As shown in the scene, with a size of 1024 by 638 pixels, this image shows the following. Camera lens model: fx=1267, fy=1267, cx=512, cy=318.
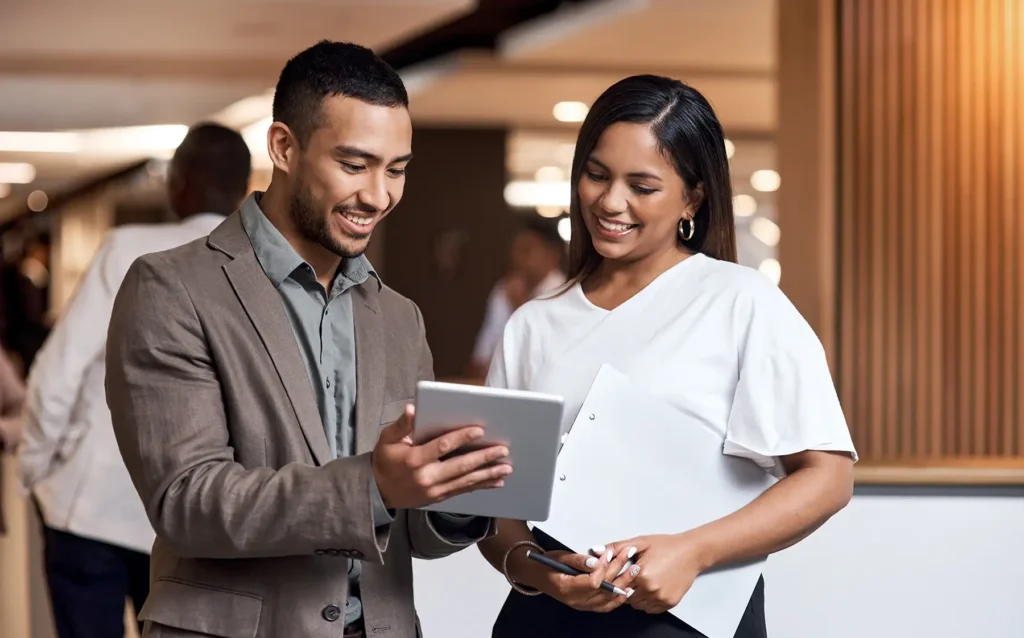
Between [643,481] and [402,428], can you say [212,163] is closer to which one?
[643,481]

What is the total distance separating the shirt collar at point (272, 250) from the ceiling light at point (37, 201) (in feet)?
64.5

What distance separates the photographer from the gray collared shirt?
5.27 ft

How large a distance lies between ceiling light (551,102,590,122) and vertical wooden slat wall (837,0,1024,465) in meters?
6.73

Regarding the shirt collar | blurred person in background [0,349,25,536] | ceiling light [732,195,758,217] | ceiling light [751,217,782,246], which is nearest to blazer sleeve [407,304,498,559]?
the shirt collar

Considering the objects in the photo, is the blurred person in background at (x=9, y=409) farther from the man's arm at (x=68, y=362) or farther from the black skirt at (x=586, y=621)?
the black skirt at (x=586, y=621)

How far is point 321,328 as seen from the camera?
64.6 inches

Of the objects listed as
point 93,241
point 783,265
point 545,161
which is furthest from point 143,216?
point 783,265

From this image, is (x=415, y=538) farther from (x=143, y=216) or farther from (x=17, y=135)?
(x=143, y=216)

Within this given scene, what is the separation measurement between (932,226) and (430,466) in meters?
3.31

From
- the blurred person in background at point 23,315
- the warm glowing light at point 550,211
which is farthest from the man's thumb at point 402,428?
the warm glowing light at point 550,211

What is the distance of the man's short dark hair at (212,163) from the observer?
314 centimetres

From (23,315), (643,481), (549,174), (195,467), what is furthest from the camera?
(549,174)

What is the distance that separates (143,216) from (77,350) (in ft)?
70.7

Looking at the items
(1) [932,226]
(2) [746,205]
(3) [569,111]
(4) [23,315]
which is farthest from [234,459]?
(2) [746,205]
